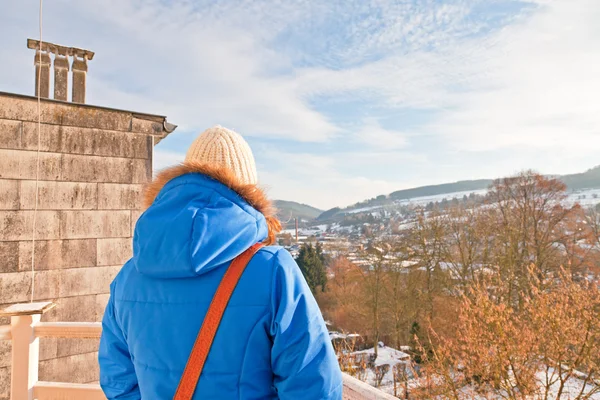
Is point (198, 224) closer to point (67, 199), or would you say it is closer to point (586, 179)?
point (67, 199)

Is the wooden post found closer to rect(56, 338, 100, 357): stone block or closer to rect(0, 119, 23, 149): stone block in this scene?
rect(56, 338, 100, 357): stone block

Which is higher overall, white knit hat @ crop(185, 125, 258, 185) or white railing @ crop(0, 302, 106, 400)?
white knit hat @ crop(185, 125, 258, 185)

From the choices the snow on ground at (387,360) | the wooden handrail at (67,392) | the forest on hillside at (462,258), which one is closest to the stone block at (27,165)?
the wooden handrail at (67,392)

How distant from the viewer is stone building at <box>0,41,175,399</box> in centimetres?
294

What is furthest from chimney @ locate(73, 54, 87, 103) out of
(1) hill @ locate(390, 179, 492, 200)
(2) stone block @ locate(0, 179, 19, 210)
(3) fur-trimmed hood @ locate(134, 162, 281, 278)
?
(1) hill @ locate(390, 179, 492, 200)

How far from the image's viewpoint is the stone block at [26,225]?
115 inches

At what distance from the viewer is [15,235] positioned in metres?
2.94

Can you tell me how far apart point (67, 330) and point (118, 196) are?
63.6 inches

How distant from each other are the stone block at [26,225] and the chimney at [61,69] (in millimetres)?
1151

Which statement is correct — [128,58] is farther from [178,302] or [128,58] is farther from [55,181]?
[178,302]

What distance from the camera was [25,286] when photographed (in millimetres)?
2967

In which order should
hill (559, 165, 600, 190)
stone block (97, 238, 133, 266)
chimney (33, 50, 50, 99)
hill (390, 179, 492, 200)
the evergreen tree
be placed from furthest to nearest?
hill (390, 179, 492, 200), hill (559, 165, 600, 190), the evergreen tree, chimney (33, 50, 50, 99), stone block (97, 238, 133, 266)

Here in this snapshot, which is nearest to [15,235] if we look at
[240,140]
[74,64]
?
[74,64]

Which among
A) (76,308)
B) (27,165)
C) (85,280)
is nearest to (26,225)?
(27,165)
